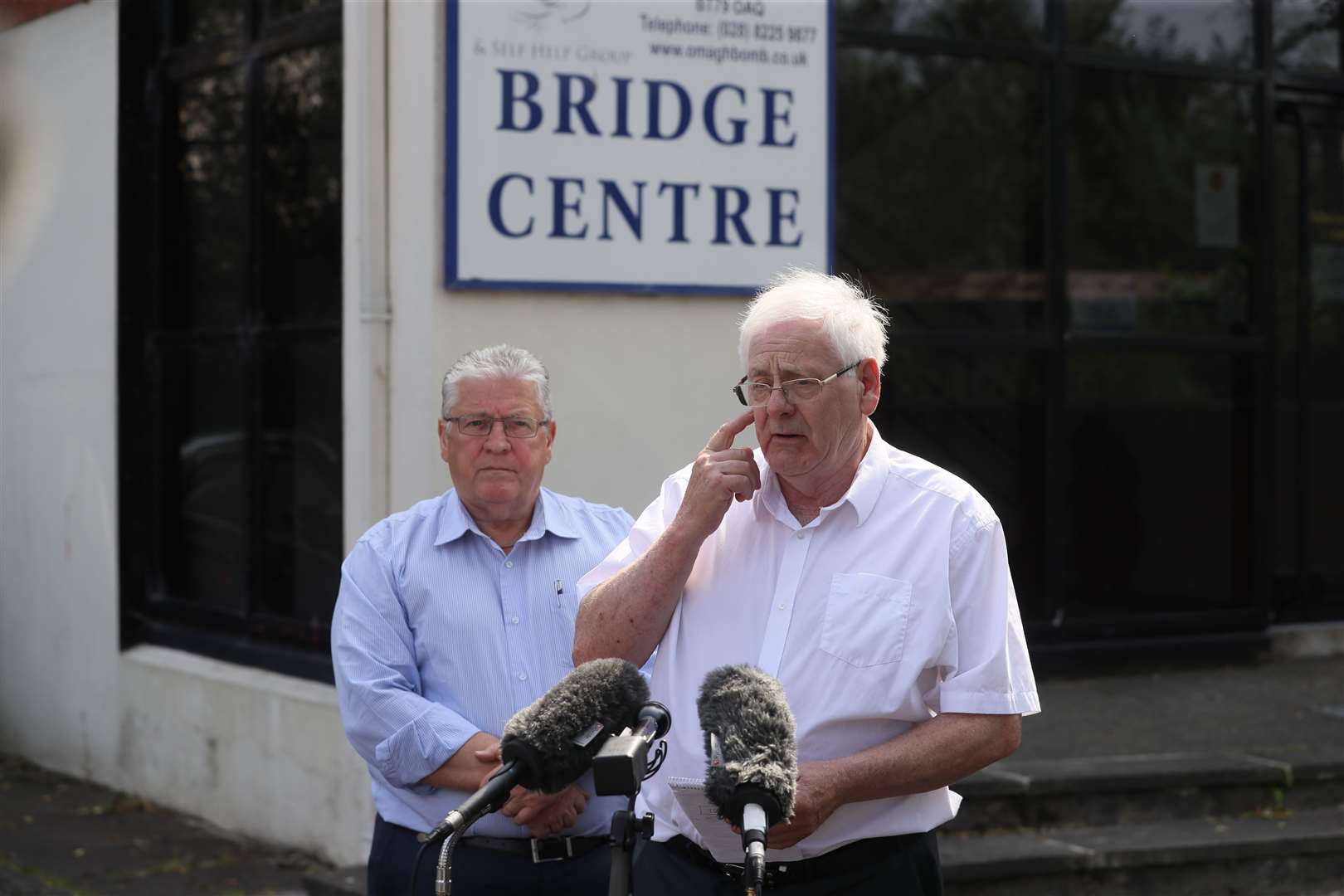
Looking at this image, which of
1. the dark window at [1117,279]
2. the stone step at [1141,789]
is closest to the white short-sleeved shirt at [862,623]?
the stone step at [1141,789]

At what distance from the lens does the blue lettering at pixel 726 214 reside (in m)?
6.32

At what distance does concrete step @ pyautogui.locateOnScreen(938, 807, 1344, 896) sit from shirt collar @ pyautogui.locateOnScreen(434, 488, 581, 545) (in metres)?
2.38

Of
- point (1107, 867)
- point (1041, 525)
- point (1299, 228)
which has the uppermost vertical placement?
point (1299, 228)

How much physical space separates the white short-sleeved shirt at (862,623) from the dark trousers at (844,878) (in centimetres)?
5

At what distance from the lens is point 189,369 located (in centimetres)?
796

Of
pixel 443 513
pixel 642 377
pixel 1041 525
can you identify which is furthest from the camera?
pixel 1041 525

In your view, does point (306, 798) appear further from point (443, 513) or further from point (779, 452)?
point (779, 452)

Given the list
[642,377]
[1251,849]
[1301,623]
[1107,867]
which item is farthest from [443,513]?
[1301,623]

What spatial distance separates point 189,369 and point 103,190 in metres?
0.95

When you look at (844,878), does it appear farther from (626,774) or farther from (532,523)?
(532,523)

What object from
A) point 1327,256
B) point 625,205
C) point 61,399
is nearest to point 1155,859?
point 625,205

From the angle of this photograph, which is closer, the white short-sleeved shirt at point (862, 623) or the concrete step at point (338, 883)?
the white short-sleeved shirt at point (862, 623)

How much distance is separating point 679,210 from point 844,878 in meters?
3.72

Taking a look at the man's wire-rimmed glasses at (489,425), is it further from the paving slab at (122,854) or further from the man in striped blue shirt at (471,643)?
the paving slab at (122,854)
